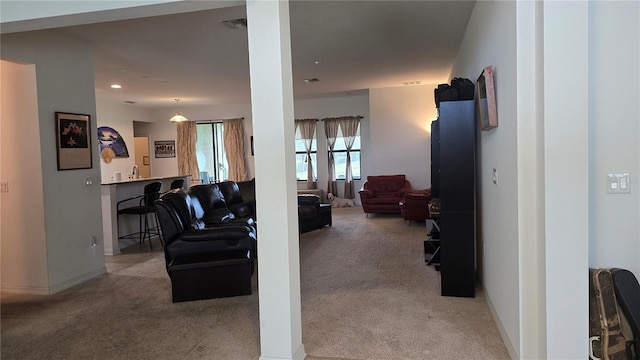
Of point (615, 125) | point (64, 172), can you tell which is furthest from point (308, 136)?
point (615, 125)

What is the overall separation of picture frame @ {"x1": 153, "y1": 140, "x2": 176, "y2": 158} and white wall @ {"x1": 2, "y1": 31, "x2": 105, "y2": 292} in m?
6.26

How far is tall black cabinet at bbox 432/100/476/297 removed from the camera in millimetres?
3627

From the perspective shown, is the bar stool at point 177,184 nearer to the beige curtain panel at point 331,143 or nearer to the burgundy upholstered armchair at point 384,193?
the burgundy upholstered armchair at point 384,193

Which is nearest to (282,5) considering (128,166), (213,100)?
(213,100)

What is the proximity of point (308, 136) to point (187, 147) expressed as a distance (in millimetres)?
3265

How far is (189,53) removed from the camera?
5.29 metres

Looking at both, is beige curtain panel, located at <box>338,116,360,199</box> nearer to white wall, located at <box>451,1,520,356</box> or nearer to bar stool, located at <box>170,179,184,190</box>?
bar stool, located at <box>170,179,184,190</box>

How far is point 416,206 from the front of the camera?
7.14 meters

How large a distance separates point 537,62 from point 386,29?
8.26 ft

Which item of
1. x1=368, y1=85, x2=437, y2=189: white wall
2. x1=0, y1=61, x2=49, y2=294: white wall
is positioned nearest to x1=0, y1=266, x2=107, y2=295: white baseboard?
x1=0, y1=61, x2=49, y2=294: white wall

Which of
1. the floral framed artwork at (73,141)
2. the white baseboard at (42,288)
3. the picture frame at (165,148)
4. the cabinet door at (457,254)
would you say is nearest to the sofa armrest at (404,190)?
the cabinet door at (457,254)

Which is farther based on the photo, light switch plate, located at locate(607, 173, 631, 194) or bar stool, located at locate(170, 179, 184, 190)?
bar stool, located at locate(170, 179, 184, 190)

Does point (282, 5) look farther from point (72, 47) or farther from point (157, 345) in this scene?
point (72, 47)

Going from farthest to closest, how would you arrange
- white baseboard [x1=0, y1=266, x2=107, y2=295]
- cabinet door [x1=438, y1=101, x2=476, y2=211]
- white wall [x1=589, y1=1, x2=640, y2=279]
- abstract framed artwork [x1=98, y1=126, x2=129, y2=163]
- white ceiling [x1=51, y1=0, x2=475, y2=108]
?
1. abstract framed artwork [x1=98, y1=126, x2=129, y2=163]
2. white baseboard [x1=0, y1=266, x2=107, y2=295]
3. white ceiling [x1=51, y1=0, x2=475, y2=108]
4. cabinet door [x1=438, y1=101, x2=476, y2=211]
5. white wall [x1=589, y1=1, x2=640, y2=279]
